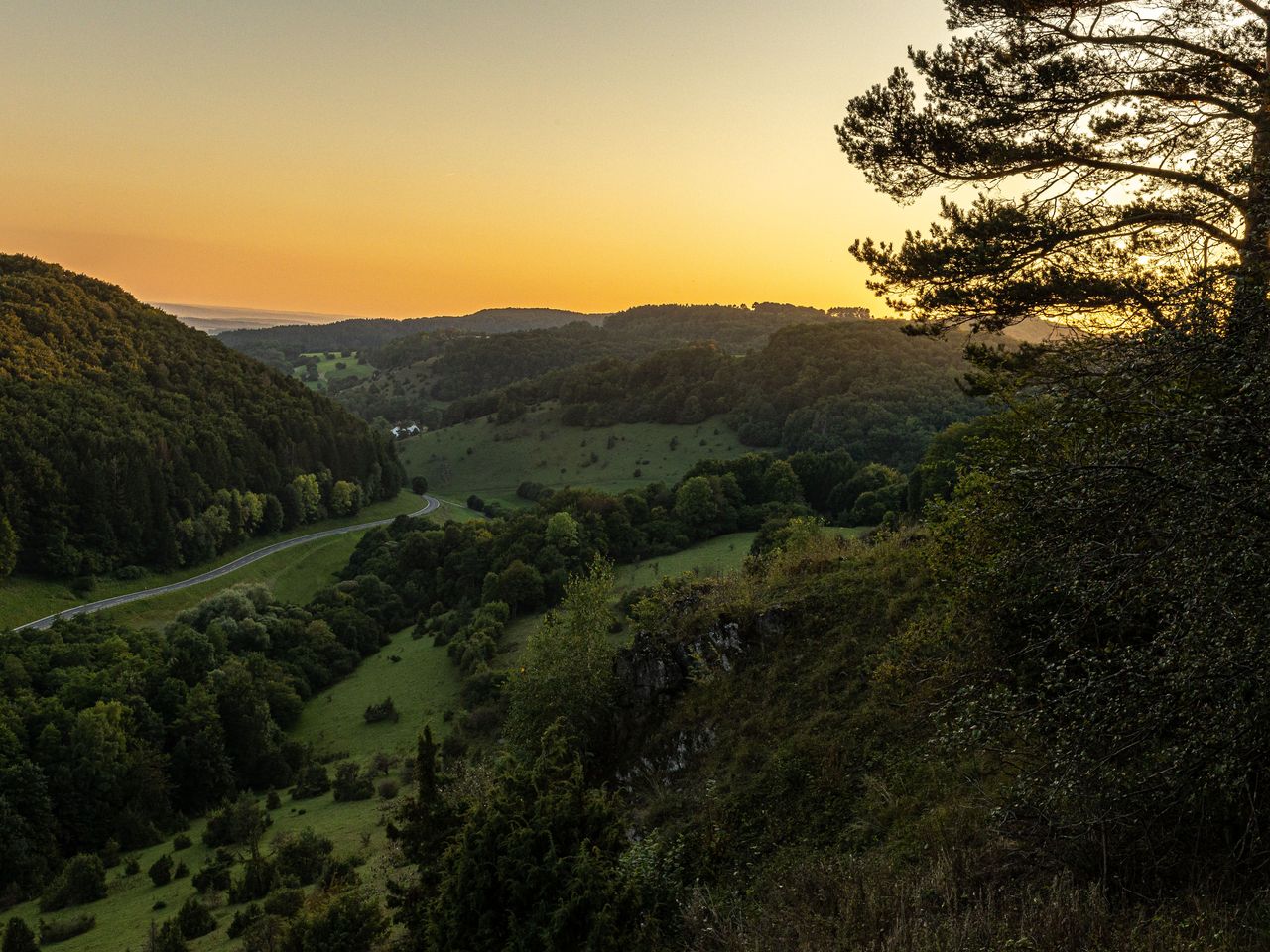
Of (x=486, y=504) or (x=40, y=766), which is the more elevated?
(x=486, y=504)

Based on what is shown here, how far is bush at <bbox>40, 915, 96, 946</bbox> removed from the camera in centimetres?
2781

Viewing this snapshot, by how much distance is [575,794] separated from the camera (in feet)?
36.1

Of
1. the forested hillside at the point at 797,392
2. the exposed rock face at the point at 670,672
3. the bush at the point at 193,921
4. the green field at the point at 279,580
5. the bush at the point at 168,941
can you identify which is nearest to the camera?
the exposed rock face at the point at 670,672

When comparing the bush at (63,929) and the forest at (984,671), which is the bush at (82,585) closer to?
the forest at (984,671)

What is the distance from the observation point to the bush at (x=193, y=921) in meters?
25.4

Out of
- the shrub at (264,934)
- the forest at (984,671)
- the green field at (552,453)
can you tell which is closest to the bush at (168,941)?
the forest at (984,671)

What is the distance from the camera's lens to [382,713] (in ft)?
168

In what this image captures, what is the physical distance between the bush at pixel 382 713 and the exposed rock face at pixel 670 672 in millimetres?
35083

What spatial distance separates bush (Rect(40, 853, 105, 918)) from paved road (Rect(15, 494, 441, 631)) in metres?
31.5

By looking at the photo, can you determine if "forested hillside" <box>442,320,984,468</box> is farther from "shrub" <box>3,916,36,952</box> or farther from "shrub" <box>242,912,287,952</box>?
"shrub" <box>3,916,36,952</box>

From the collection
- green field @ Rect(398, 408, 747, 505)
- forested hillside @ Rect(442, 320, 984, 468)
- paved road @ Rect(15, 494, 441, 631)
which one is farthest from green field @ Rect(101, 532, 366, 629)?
forested hillside @ Rect(442, 320, 984, 468)

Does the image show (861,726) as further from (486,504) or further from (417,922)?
(486,504)

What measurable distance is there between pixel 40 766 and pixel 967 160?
171 ft

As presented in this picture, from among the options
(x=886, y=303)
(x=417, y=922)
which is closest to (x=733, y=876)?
(x=417, y=922)
